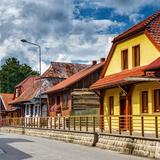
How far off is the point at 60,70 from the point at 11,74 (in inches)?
1739

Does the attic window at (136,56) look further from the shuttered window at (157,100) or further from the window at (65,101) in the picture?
the window at (65,101)

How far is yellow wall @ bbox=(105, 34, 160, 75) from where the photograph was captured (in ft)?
93.5

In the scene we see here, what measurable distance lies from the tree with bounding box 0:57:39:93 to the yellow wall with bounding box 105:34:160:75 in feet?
227

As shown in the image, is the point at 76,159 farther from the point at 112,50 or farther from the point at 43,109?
the point at 43,109

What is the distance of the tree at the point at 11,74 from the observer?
10262 centimetres

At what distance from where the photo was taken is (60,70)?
60.6 metres

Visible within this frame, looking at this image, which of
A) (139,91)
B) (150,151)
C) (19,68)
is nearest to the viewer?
(150,151)

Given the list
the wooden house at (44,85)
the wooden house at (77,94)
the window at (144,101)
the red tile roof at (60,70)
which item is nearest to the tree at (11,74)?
the wooden house at (44,85)

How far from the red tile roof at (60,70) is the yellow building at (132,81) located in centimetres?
2438

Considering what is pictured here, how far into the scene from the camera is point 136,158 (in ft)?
67.9

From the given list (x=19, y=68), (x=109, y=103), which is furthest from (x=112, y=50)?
(x=19, y=68)

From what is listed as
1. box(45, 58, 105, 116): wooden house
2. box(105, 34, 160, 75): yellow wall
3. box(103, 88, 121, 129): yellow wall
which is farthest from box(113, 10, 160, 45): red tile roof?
box(45, 58, 105, 116): wooden house

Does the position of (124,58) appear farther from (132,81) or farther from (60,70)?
(60,70)

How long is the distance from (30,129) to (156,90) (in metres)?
21.9
